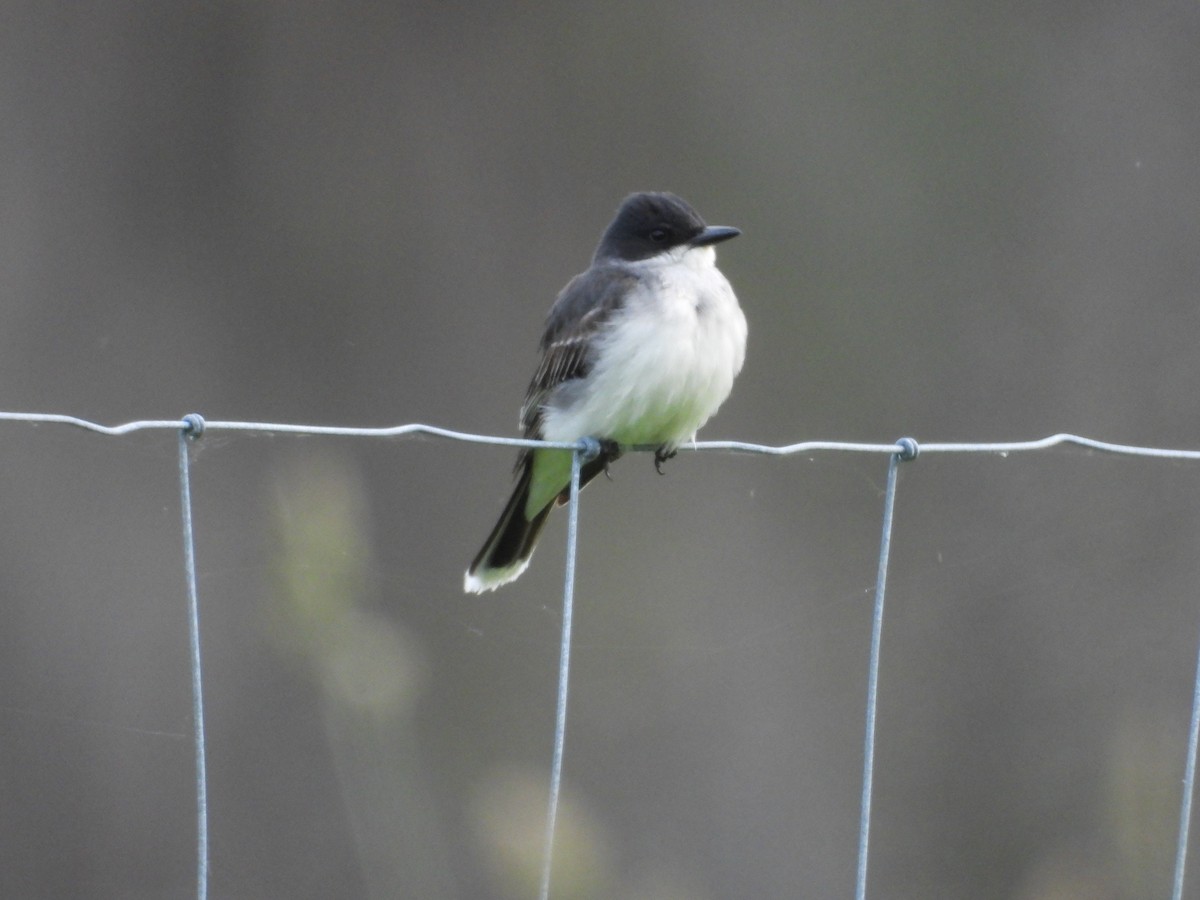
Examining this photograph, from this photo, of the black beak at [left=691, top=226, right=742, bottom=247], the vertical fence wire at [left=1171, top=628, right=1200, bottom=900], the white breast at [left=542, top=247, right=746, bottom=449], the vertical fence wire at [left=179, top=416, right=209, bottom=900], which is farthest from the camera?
the black beak at [left=691, top=226, right=742, bottom=247]

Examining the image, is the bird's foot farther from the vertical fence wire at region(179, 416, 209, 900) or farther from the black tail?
the vertical fence wire at region(179, 416, 209, 900)

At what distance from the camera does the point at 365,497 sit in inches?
209

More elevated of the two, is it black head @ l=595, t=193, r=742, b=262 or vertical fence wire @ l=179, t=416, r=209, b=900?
black head @ l=595, t=193, r=742, b=262

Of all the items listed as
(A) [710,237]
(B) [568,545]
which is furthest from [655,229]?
(B) [568,545]

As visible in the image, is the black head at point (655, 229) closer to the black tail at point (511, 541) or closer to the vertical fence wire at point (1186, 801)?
the black tail at point (511, 541)

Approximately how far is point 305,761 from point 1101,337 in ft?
10.4

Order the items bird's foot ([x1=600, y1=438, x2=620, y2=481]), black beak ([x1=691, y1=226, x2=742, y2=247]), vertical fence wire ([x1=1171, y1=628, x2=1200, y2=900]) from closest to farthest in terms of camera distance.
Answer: vertical fence wire ([x1=1171, y1=628, x2=1200, y2=900])
bird's foot ([x1=600, y1=438, x2=620, y2=481])
black beak ([x1=691, y1=226, x2=742, y2=247])

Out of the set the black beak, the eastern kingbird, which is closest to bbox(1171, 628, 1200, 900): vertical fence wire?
the eastern kingbird

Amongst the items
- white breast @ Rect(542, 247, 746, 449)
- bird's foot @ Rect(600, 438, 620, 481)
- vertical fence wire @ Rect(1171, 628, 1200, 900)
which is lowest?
vertical fence wire @ Rect(1171, 628, 1200, 900)

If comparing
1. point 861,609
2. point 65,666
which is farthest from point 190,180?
point 861,609

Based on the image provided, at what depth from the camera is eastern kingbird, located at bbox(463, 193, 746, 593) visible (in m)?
3.51

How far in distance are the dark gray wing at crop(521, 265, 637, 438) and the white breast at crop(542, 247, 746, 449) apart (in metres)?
0.04

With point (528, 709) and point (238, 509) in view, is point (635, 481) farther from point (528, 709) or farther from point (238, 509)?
point (238, 509)

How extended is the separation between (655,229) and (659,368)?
58 centimetres
